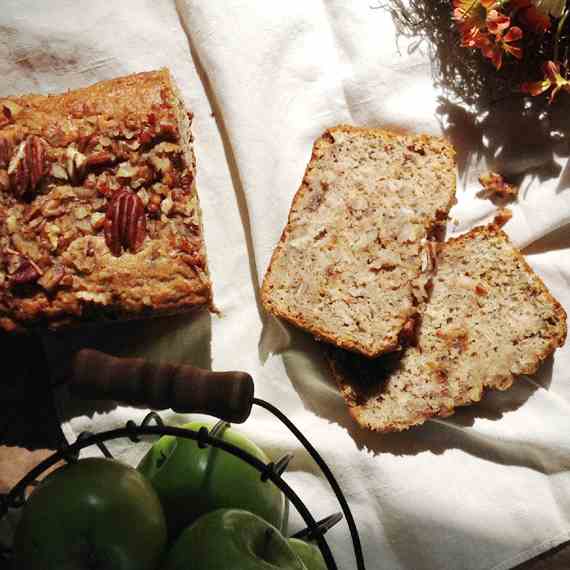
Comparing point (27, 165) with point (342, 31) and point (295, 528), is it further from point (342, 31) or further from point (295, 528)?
point (295, 528)

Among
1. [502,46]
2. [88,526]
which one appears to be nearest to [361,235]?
[502,46]

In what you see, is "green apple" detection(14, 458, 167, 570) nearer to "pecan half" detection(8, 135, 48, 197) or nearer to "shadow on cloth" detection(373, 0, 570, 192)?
"pecan half" detection(8, 135, 48, 197)

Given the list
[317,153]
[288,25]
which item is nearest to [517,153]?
[317,153]

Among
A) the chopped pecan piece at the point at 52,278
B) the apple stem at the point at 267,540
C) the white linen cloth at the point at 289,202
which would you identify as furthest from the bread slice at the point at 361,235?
the apple stem at the point at 267,540

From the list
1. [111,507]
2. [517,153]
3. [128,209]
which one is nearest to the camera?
[111,507]

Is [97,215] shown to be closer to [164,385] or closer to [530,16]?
[164,385]
